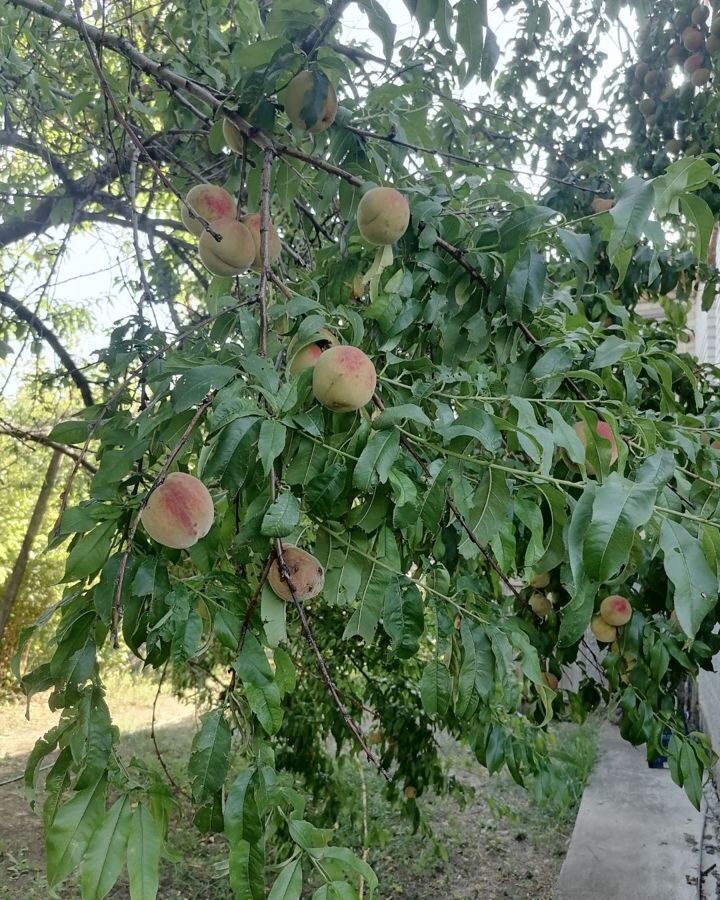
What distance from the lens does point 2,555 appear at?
6.73m

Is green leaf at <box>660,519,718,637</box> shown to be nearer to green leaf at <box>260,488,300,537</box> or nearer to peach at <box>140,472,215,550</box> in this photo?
green leaf at <box>260,488,300,537</box>

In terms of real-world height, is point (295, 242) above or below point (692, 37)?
below

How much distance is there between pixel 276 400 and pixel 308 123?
2.00 feet

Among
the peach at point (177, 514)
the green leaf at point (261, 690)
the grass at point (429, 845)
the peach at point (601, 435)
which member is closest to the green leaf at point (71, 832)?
the green leaf at point (261, 690)

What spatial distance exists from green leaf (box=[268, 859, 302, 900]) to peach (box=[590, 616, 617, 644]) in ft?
4.70

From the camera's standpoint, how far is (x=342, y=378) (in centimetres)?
111

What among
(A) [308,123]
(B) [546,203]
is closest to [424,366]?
(A) [308,123]

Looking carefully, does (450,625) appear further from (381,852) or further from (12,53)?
(381,852)

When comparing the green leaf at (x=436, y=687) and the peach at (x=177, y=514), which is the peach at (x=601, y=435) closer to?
the green leaf at (x=436, y=687)

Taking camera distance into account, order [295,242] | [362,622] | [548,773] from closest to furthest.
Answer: [362,622]
[548,773]
[295,242]

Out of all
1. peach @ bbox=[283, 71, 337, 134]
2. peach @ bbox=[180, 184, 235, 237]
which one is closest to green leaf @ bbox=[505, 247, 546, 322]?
peach @ bbox=[283, 71, 337, 134]

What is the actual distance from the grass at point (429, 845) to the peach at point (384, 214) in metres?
2.44

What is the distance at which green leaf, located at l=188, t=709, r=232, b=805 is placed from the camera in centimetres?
96

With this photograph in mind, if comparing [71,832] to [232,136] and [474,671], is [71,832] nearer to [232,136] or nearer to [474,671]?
[474,671]
